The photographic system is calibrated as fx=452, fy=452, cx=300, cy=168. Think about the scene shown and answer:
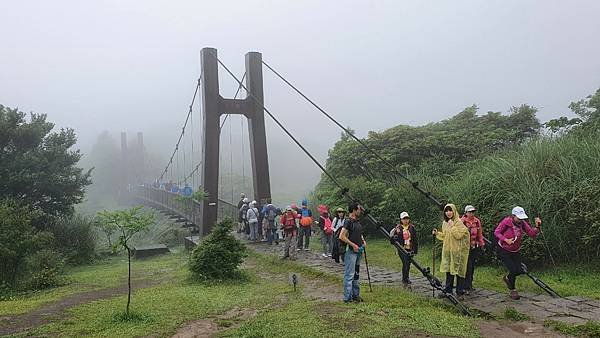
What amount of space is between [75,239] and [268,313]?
10.2 meters

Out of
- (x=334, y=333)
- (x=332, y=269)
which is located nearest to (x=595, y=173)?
(x=332, y=269)

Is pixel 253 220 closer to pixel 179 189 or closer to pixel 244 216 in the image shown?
pixel 244 216

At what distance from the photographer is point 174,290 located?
6.89m

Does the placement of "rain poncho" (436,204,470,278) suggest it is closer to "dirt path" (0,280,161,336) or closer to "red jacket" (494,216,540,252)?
"red jacket" (494,216,540,252)

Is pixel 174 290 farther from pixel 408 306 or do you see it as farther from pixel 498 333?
pixel 498 333

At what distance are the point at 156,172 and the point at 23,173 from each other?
128 feet

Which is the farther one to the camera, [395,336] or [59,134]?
[59,134]

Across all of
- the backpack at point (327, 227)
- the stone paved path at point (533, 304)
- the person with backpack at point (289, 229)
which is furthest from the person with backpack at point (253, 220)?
the stone paved path at point (533, 304)

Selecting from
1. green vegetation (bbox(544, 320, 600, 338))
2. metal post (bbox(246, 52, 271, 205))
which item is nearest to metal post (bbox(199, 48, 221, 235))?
metal post (bbox(246, 52, 271, 205))

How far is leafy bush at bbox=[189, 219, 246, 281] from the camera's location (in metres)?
7.52

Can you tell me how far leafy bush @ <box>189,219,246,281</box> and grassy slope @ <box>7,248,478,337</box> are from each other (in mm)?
295

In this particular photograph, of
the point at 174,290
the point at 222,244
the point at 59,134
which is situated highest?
the point at 59,134

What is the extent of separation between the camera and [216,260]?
7.55 m

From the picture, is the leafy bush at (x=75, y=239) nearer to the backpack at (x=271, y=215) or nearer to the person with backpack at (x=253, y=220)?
the person with backpack at (x=253, y=220)
